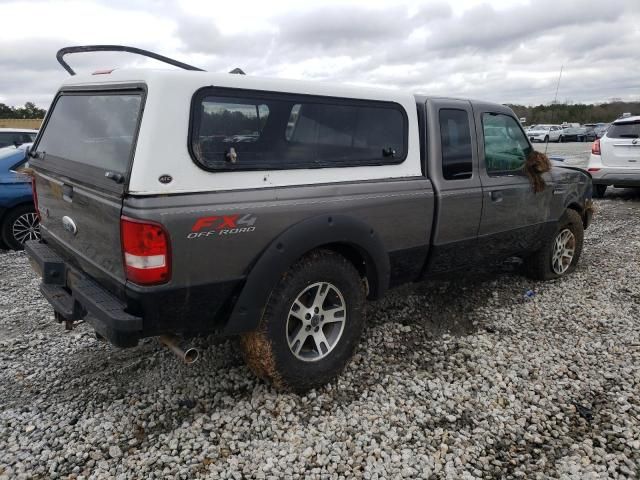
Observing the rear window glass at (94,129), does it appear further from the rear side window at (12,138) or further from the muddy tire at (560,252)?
the rear side window at (12,138)

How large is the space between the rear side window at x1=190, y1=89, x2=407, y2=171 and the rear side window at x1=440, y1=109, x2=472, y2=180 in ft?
1.33

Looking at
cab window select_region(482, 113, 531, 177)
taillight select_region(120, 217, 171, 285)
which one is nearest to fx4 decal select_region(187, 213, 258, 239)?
taillight select_region(120, 217, 171, 285)

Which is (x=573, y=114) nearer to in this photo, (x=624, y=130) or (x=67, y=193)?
(x=624, y=130)

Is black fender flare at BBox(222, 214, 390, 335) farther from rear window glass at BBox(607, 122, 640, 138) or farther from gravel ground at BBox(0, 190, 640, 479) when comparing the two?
rear window glass at BBox(607, 122, 640, 138)

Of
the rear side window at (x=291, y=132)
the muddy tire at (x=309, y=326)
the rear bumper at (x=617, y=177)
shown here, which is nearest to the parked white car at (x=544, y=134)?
the rear bumper at (x=617, y=177)

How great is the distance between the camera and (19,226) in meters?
6.38

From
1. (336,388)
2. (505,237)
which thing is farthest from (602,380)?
(336,388)

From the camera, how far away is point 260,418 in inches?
114

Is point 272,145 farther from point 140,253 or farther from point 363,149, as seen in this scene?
point 140,253

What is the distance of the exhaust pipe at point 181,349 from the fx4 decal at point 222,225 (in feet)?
2.17

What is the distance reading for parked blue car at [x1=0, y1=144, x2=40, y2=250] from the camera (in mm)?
6173

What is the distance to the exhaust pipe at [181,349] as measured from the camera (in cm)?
264

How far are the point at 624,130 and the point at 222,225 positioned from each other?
983cm

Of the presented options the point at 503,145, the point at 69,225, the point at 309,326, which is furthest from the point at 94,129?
the point at 503,145
